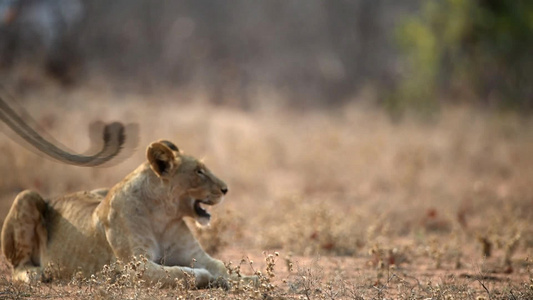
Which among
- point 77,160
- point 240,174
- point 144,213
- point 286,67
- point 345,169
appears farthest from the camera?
point 286,67

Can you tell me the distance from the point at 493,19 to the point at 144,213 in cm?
1679

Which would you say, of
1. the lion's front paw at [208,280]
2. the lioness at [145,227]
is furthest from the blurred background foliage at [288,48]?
the lion's front paw at [208,280]

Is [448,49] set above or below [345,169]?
above

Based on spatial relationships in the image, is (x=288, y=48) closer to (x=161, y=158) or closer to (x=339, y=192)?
(x=339, y=192)

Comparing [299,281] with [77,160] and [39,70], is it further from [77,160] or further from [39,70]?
[39,70]

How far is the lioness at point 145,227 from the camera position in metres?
5.48

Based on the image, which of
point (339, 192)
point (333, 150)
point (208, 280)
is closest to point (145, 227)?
point (208, 280)

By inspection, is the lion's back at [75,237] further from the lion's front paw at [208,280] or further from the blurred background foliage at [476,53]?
the blurred background foliage at [476,53]

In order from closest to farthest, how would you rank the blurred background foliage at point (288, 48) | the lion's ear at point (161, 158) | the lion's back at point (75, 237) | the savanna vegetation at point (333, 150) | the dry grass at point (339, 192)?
the lion's ear at point (161, 158) → the lion's back at point (75, 237) → the dry grass at point (339, 192) → the savanna vegetation at point (333, 150) → the blurred background foliage at point (288, 48)

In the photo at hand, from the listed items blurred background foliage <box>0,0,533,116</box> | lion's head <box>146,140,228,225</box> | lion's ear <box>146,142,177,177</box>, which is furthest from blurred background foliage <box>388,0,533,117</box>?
lion's ear <box>146,142,177,177</box>

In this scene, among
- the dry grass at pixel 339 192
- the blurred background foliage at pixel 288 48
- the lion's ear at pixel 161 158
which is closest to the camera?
the lion's ear at pixel 161 158

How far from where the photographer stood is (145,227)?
5.55 m

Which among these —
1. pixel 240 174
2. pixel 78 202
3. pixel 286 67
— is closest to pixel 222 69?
pixel 286 67

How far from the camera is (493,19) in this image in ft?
66.8
